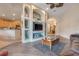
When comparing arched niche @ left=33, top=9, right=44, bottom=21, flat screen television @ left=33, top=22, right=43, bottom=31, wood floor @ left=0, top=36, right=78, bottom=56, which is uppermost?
arched niche @ left=33, top=9, right=44, bottom=21

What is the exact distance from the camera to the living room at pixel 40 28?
188 cm

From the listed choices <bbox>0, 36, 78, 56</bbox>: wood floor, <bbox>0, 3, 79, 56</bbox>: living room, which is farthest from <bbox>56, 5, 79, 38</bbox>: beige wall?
<bbox>0, 36, 78, 56</bbox>: wood floor

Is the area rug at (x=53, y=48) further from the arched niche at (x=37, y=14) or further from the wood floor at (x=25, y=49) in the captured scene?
the arched niche at (x=37, y=14)

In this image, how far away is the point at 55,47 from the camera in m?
1.92

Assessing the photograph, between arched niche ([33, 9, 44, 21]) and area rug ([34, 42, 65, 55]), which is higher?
arched niche ([33, 9, 44, 21])

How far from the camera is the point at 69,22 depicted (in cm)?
188

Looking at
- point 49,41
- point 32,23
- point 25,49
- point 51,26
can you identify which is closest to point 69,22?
point 51,26

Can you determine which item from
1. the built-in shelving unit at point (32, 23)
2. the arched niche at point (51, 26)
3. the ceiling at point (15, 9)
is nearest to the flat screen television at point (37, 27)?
the built-in shelving unit at point (32, 23)

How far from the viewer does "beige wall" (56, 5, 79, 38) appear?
1872mm

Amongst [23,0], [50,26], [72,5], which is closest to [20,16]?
[23,0]

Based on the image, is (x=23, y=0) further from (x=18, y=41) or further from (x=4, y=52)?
(x=4, y=52)

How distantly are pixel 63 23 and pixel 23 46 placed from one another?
0.73m

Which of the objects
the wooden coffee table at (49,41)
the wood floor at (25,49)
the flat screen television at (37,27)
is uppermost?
the flat screen television at (37,27)

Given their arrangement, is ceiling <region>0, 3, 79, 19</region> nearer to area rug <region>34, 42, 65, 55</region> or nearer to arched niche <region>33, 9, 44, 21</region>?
arched niche <region>33, 9, 44, 21</region>
